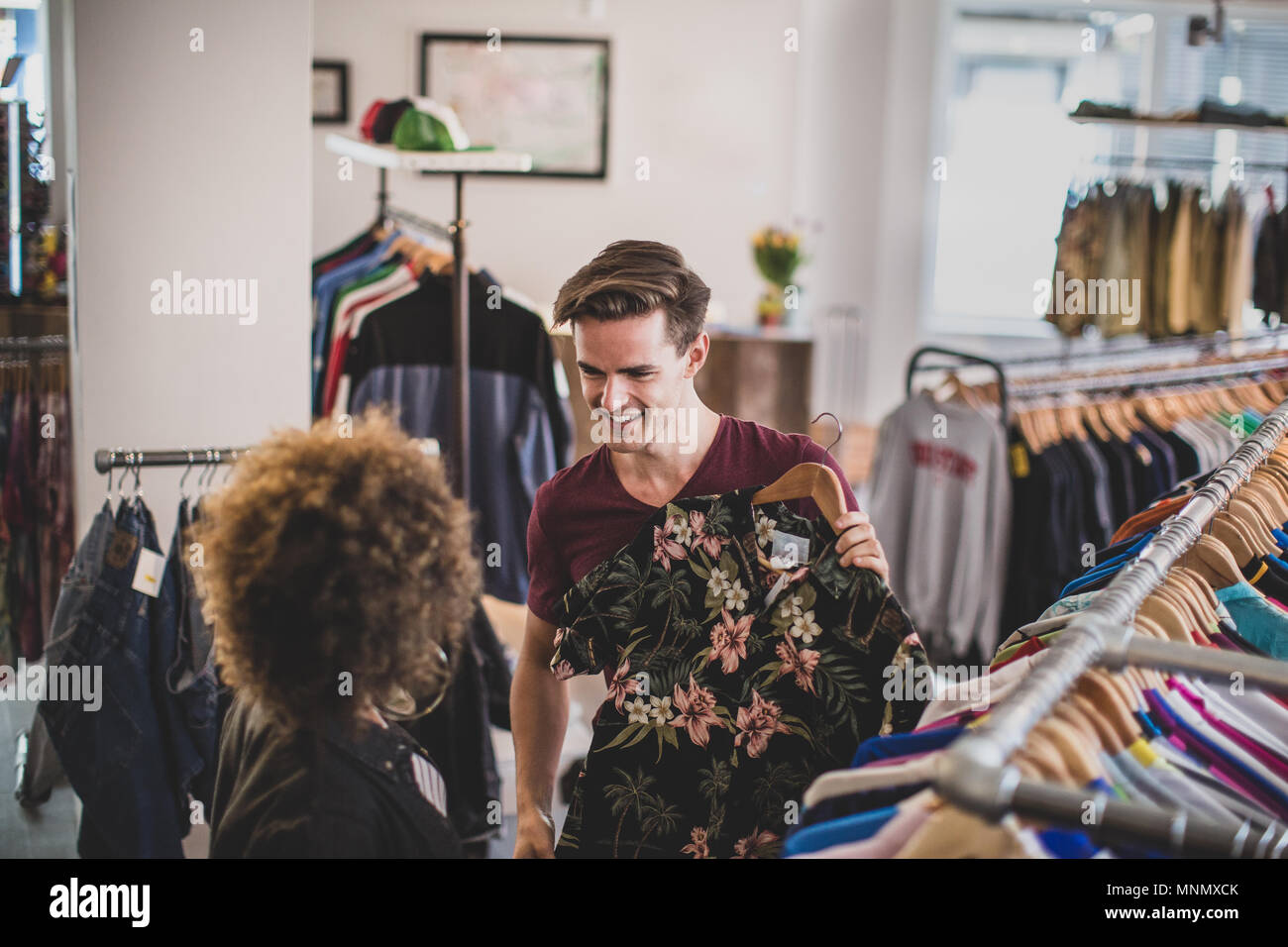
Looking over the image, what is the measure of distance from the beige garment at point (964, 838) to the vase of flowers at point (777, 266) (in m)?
4.84

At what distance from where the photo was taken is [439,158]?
270 centimetres

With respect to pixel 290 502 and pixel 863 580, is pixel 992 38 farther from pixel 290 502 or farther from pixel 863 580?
pixel 290 502

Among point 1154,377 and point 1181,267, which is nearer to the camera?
point 1154,377

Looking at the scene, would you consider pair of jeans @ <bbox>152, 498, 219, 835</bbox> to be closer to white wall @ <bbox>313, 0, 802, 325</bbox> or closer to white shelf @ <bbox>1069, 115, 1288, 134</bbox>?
white shelf @ <bbox>1069, 115, 1288, 134</bbox>

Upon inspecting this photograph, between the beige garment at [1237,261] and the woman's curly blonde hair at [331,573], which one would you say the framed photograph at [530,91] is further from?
the woman's curly blonde hair at [331,573]

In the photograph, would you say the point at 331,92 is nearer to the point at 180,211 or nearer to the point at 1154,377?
the point at 180,211

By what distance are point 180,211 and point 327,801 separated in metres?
1.74

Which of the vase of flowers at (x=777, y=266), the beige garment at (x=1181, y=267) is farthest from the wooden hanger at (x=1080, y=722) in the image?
the vase of flowers at (x=777, y=266)

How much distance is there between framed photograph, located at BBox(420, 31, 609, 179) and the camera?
575 centimetres

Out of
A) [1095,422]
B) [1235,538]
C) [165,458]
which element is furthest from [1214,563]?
[1095,422]

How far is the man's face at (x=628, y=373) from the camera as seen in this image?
1.49 meters
